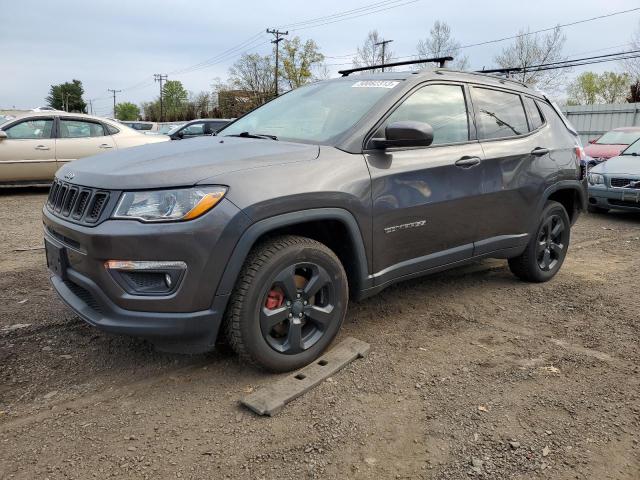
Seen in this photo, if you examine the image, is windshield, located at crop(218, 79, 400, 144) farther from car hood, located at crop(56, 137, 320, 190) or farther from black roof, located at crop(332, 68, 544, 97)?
car hood, located at crop(56, 137, 320, 190)

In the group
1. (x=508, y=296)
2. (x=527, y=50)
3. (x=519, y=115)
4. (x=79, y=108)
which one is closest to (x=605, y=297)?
(x=508, y=296)

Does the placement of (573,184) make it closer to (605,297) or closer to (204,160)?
(605,297)

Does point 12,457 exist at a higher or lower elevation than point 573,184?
lower

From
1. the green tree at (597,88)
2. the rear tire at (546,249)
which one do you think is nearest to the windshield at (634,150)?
the rear tire at (546,249)

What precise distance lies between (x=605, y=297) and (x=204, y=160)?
3592 mm

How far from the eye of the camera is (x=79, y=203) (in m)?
2.70

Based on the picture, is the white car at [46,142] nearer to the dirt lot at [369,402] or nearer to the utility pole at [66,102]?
the dirt lot at [369,402]

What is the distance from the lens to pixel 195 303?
2.54 metres

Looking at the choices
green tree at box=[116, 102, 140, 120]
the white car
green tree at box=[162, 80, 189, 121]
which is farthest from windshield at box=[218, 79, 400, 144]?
green tree at box=[116, 102, 140, 120]

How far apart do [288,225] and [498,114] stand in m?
2.28

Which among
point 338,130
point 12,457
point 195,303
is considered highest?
point 338,130

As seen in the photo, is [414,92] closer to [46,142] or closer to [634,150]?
[634,150]

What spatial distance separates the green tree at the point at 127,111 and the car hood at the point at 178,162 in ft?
394

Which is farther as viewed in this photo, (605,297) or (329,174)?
(605,297)
